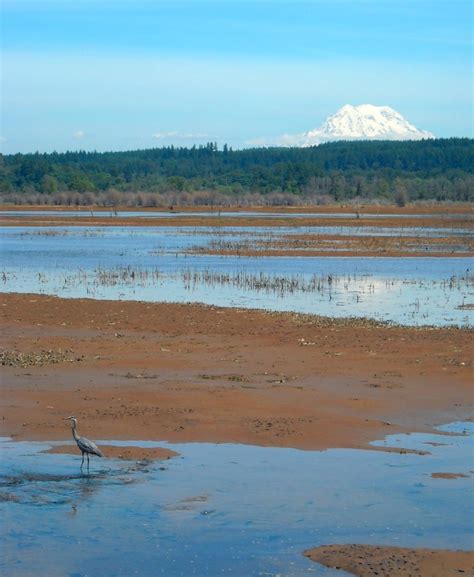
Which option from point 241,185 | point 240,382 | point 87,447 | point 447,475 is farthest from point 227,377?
point 241,185

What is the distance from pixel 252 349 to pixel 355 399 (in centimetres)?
448

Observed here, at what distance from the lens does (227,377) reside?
54.4 feet

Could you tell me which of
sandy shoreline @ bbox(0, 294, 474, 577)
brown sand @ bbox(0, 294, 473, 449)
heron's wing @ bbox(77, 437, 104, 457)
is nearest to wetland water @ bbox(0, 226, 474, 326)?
brown sand @ bbox(0, 294, 473, 449)

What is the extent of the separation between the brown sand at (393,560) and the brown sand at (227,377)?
3.61 meters

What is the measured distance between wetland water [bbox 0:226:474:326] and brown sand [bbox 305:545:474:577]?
14.1 m

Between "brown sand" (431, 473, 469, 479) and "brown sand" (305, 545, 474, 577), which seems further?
"brown sand" (431, 473, 469, 479)

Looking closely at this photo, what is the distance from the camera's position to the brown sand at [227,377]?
44.3 ft

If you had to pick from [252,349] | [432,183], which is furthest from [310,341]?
[432,183]

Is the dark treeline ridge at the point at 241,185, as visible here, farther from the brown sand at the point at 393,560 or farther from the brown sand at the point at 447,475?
the brown sand at the point at 393,560

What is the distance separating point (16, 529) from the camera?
9500 millimetres

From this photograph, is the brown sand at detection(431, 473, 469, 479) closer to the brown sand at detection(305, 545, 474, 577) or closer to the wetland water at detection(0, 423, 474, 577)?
the wetland water at detection(0, 423, 474, 577)

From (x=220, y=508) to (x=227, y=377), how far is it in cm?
651

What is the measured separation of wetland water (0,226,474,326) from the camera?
2647cm

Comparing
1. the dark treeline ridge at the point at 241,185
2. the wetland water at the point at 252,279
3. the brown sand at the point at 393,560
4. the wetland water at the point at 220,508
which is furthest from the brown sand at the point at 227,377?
the dark treeline ridge at the point at 241,185
